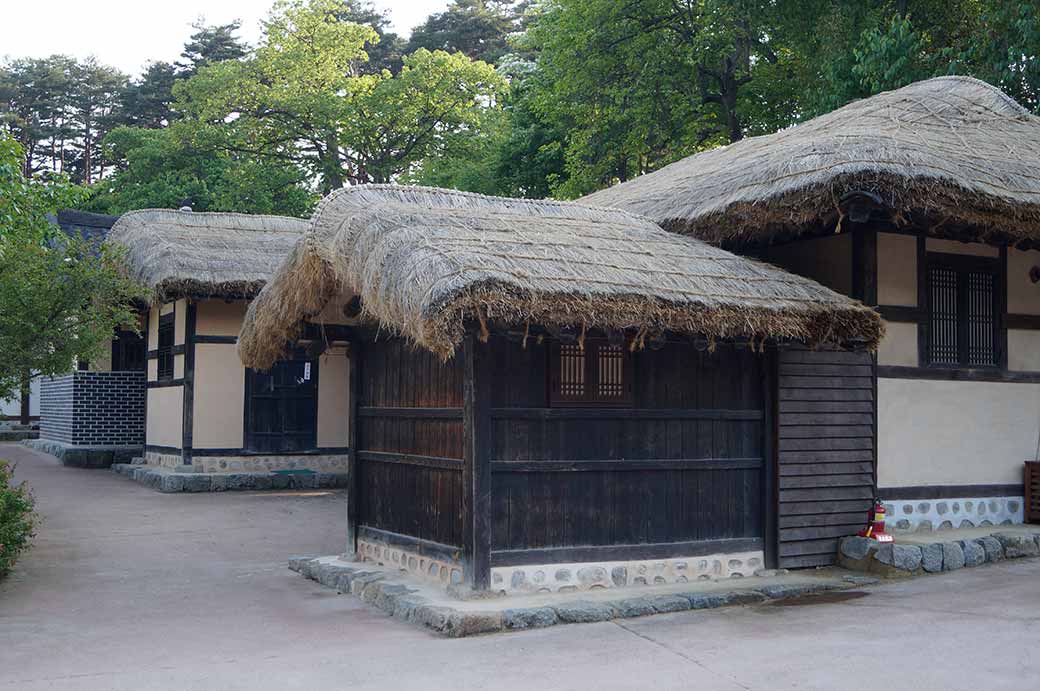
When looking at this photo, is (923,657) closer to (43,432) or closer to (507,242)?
(507,242)

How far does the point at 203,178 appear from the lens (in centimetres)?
3186

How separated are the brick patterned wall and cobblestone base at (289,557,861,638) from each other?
1236 cm

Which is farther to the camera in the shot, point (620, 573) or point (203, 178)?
point (203, 178)

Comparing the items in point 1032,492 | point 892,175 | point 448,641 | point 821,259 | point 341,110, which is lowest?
point 448,641

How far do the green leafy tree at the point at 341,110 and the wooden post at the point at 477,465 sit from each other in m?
25.0

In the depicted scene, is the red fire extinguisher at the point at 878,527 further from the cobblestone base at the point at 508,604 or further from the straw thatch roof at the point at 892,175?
the straw thatch roof at the point at 892,175

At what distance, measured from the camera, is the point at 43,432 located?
77.1 feet

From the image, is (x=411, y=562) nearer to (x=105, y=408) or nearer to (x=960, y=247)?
(x=960, y=247)

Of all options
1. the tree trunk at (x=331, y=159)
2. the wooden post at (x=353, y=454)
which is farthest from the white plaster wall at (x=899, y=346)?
the tree trunk at (x=331, y=159)

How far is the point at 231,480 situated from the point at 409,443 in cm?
848

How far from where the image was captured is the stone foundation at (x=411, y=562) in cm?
812

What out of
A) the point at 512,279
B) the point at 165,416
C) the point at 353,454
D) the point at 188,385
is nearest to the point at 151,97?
the point at 165,416

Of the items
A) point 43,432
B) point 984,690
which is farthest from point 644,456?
point 43,432

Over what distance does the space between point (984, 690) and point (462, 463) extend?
383cm
